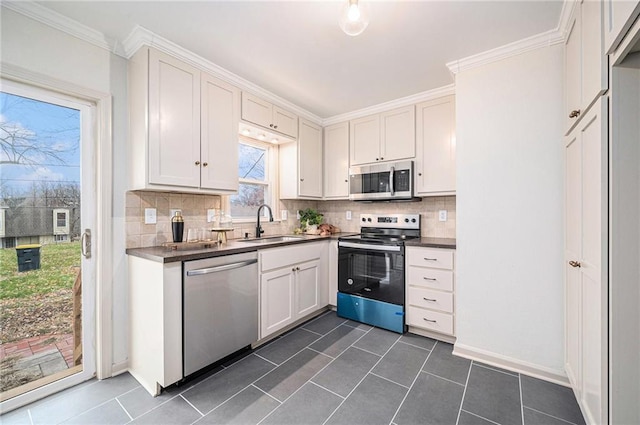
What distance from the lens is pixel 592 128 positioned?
128cm

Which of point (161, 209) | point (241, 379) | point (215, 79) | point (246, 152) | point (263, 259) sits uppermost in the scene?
point (215, 79)

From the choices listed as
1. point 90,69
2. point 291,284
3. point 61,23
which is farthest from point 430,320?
point 61,23

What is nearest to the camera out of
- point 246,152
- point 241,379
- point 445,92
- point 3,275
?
point 3,275

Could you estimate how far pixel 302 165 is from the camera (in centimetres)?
335

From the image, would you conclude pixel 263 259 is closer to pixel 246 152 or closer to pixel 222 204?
pixel 222 204

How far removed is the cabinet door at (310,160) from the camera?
334 cm

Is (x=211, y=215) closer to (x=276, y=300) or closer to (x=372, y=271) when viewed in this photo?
(x=276, y=300)

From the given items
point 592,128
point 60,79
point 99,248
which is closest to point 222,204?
point 99,248

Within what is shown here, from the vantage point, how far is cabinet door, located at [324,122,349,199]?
11.4 feet

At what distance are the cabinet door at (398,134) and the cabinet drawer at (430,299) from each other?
1.40 metres

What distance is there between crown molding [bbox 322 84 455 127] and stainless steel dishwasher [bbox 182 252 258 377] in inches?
83.8

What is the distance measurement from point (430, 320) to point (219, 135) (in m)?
2.51

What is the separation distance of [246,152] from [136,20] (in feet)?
5.03

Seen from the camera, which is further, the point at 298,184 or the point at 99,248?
the point at 298,184
